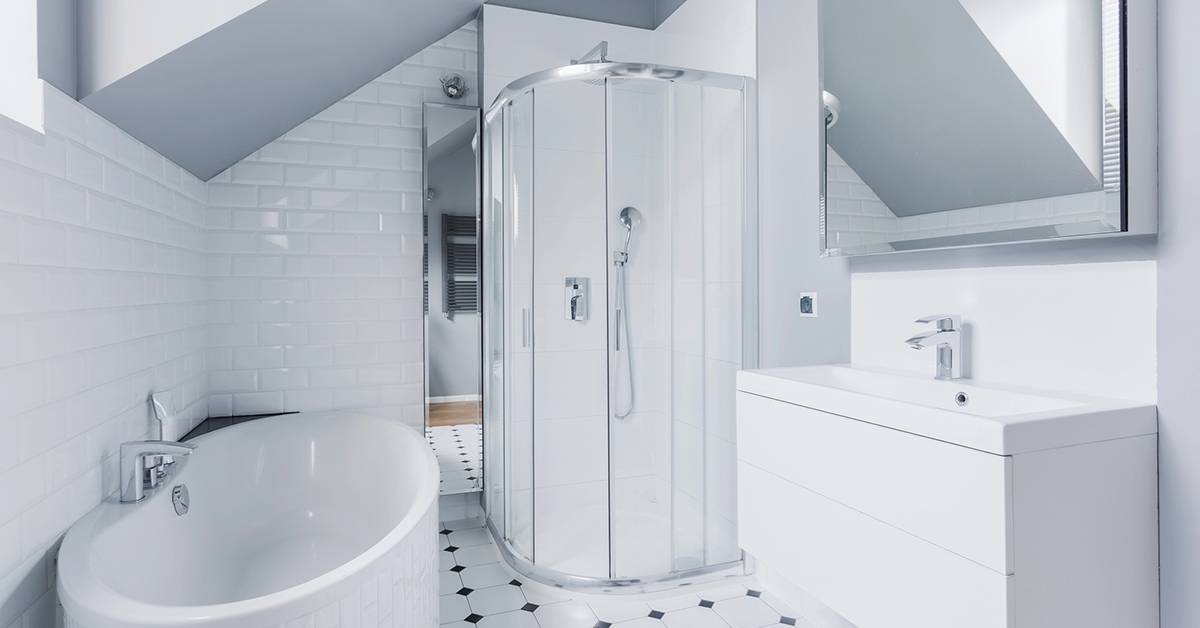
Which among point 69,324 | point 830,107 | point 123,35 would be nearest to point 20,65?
point 123,35

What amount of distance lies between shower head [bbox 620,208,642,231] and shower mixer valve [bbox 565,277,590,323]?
0.87ft

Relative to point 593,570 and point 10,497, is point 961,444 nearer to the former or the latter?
point 593,570

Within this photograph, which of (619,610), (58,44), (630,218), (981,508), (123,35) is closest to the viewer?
(981,508)

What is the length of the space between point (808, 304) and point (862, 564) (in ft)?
A: 3.19

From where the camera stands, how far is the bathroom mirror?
2.93 meters

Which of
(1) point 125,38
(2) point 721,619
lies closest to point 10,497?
(1) point 125,38

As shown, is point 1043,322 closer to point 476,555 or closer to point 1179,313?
point 1179,313

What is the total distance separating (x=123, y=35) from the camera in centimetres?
154

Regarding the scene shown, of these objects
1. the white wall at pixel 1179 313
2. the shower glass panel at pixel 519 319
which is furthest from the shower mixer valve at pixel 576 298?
the white wall at pixel 1179 313

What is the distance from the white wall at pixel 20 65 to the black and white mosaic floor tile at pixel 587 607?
1.82 meters

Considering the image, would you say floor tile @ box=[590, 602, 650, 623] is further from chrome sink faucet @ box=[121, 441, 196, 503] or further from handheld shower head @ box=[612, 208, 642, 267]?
chrome sink faucet @ box=[121, 441, 196, 503]

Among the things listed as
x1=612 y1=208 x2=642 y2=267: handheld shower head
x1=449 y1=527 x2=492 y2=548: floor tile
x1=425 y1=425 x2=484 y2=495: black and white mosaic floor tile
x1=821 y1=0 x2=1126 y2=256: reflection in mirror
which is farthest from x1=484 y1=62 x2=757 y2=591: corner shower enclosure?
x1=425 y1=425 x2=484 y2=495: black and white mosaic floor tile

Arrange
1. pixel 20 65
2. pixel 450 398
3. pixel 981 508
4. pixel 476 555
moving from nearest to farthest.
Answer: pixel 981 508 < pixel 20 65 < pixel 476 555 < pixel 450 398

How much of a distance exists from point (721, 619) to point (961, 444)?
133cm
